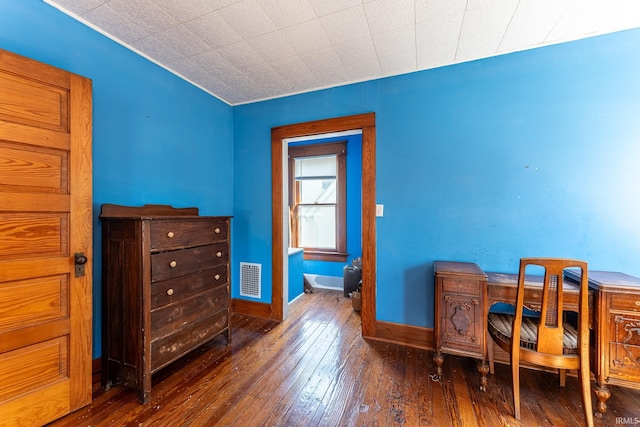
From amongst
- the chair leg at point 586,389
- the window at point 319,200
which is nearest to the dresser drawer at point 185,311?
the window at point 319,200

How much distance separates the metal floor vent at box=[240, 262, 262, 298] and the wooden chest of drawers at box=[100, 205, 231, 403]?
984mm

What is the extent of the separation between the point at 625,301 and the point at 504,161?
1.22 meters

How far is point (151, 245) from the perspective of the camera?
1.71 m

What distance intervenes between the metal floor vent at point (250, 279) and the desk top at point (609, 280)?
9.62ft

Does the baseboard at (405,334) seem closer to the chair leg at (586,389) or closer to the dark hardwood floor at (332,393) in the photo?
the dark hardwood floor at (332,393)

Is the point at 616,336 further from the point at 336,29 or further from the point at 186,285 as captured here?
the point at 186,285

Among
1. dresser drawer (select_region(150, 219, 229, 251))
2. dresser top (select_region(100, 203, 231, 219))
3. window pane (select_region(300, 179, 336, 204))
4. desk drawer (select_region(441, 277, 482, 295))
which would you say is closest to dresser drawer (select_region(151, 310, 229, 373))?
dresser drawer (select_region(150, 219, 229, 251))

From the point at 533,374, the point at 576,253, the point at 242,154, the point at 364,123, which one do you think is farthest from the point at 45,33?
the point at 533,374

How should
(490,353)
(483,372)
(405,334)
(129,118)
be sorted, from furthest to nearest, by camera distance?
(405,334) < (129,118) < (490,353) < (483,372)

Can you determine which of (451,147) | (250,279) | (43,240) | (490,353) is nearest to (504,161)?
(451,147)

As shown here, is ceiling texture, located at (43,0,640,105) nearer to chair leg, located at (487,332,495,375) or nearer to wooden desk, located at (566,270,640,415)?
wooden desk, located at (566,270,640,415)

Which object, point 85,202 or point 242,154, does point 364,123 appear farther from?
point 85,202

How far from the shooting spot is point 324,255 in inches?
169

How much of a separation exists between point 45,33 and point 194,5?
0.99 meters
